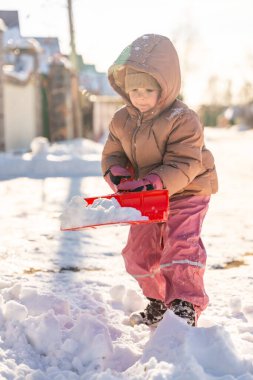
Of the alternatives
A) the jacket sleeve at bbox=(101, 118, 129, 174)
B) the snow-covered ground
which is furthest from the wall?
the jacket sleeve at bbox=(101, 118, 129, 174)

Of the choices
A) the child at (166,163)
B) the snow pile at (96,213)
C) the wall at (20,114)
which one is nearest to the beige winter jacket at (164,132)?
the child at (166,163)

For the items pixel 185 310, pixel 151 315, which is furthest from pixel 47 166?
pixel 185 310

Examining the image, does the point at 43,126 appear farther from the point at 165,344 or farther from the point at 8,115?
the point at 165,344

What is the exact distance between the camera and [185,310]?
245cm

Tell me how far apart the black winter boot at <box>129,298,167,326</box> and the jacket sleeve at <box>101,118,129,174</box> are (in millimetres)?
647

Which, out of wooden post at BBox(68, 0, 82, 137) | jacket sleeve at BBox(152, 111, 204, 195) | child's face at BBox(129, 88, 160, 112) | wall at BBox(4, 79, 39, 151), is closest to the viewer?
jacket sleeve at BBox(152, 111, 204, 195)

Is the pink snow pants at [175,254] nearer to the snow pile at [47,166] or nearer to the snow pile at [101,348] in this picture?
the snow pile at [101,348]

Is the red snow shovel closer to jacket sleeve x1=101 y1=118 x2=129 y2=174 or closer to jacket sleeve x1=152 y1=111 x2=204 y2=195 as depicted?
jacket sleeve x1=152 y1=111 x2=204 y2=195

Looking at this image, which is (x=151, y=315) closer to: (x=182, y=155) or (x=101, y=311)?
(x=101, y=311)

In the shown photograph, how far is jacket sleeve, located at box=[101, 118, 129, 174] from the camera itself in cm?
271

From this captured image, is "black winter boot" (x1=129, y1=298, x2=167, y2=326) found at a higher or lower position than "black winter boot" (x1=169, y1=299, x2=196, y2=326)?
lower

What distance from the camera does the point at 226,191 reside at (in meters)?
7.86

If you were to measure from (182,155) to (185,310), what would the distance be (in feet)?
2.05

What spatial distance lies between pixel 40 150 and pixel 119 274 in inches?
334
